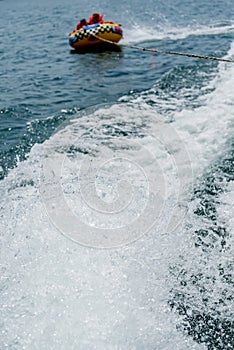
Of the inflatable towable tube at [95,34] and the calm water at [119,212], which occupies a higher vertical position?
the inflatable towable tube at [95,34]

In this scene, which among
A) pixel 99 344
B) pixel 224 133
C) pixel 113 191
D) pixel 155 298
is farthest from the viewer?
pixel 224 133

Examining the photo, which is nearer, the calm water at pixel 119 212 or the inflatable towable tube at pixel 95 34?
the calm water at pixel 119 212

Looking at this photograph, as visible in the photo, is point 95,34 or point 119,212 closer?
point 119,212

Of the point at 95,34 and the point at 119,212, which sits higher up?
the point at 95,34

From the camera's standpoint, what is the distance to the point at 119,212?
5676 mm

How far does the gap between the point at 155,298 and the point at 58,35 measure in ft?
61.5

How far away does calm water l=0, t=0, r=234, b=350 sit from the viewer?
4.09 m

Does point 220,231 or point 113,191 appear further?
point 113,191

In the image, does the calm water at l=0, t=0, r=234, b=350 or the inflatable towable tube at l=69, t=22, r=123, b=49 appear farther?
the inflatable towable tube at l=69, t=22, r=123, b=49

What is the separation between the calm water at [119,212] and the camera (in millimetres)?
4086

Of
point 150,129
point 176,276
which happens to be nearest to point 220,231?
point 176,276

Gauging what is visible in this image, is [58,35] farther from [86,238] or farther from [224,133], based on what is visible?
[86,238]

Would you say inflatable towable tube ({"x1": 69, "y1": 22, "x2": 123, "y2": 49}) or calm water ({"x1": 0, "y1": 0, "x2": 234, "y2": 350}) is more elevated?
inflatable towable tube ({"x1": 69, "y1": 22, "x2": 123, "y2": 49})

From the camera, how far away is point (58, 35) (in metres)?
19.6
